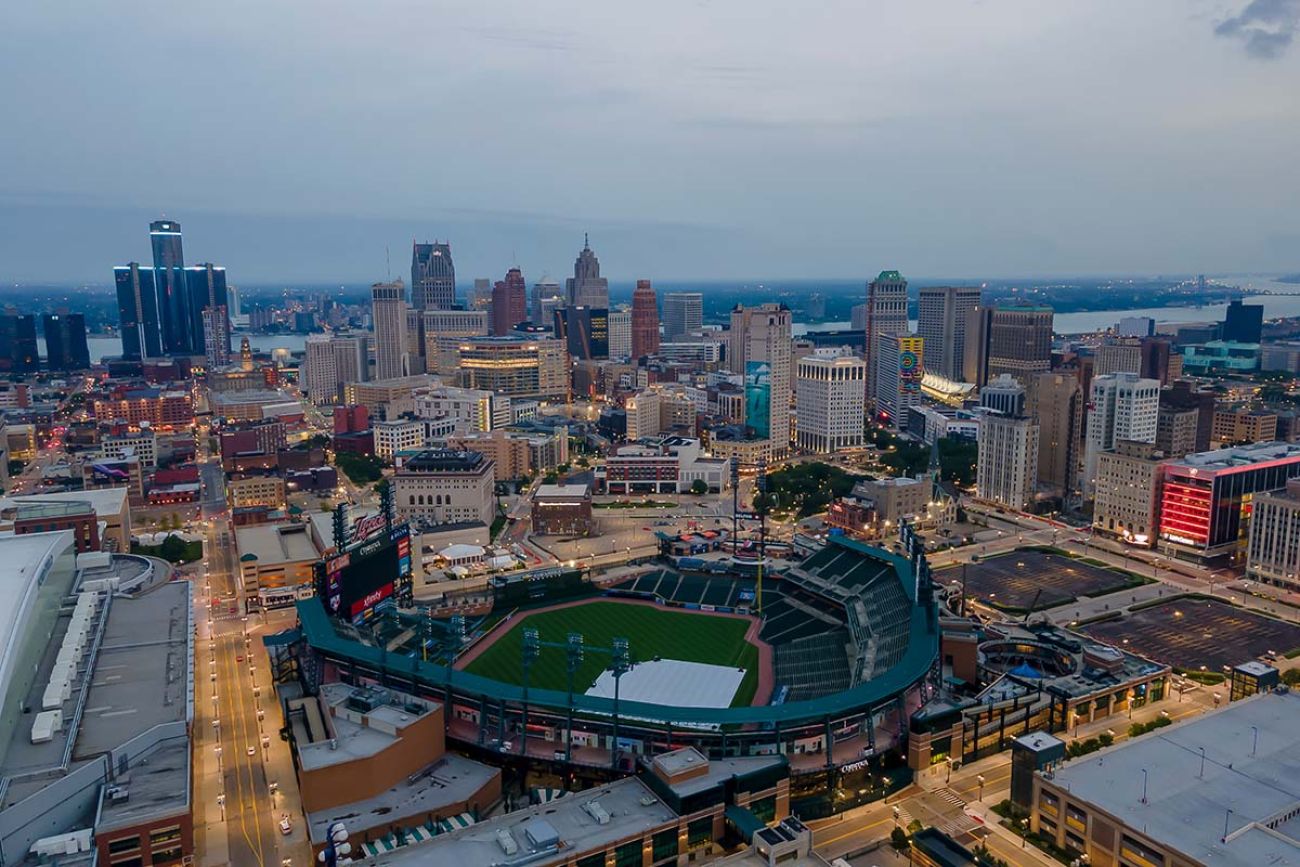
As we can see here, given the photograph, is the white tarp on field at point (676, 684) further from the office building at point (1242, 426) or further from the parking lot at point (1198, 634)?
the office building at point (1242, 426)

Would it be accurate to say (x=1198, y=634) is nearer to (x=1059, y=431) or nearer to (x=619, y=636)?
(x=619, y=636)

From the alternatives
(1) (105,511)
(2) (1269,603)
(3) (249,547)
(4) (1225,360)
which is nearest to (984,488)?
(2) (1269,603)

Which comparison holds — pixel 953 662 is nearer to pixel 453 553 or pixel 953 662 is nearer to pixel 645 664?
pixel 645 664

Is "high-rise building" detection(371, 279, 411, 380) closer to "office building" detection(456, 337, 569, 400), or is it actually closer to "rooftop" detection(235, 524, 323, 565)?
"office building" detection(456, 337, 569, 400)

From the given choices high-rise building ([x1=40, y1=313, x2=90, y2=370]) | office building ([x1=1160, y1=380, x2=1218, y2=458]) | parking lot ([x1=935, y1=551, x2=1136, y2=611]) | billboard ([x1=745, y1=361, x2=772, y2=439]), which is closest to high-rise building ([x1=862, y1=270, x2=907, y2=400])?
billboard ([x1=745, y1=361, x2=772, y2=439])

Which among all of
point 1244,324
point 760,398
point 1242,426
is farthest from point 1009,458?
point 1244,324
